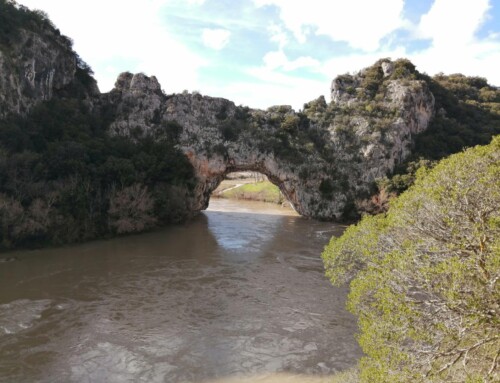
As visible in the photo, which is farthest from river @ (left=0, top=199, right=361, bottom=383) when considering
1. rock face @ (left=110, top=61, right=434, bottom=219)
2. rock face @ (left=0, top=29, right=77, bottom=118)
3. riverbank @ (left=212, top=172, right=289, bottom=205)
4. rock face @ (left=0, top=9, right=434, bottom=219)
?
riverbank @ (left=212, top=172, right=289, bottom=205)

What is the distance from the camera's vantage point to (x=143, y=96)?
48812mm

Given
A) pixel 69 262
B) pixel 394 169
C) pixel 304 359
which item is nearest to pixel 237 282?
pixel 304 359

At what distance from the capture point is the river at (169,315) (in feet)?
51.1

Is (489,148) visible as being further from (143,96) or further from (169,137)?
(143,96)

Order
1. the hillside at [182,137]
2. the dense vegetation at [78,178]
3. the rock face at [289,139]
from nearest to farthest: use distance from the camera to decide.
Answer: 1. the dense vegetation at [78,178]
2. the hillside at [182,137]
3. the rock face at [289,139]

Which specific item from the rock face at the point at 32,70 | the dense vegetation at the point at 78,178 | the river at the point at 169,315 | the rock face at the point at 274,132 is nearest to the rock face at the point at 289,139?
the rock face at the point at 274,132

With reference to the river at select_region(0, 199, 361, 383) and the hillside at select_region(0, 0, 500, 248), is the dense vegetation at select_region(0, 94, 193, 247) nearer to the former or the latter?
the hillside at select_region(0, 0, 500, 248)

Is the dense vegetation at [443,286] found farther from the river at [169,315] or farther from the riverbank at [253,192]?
the riverbank at [253,192]

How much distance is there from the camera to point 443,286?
980 centimetres

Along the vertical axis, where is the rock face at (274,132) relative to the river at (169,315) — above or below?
above

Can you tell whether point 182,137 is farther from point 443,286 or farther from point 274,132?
point 443,286

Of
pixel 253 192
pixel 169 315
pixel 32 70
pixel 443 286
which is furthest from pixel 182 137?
pixel 443 286

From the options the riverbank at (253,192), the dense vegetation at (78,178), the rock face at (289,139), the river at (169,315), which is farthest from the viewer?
the riverbank at (253,192)

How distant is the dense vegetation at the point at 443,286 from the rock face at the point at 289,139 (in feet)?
110
